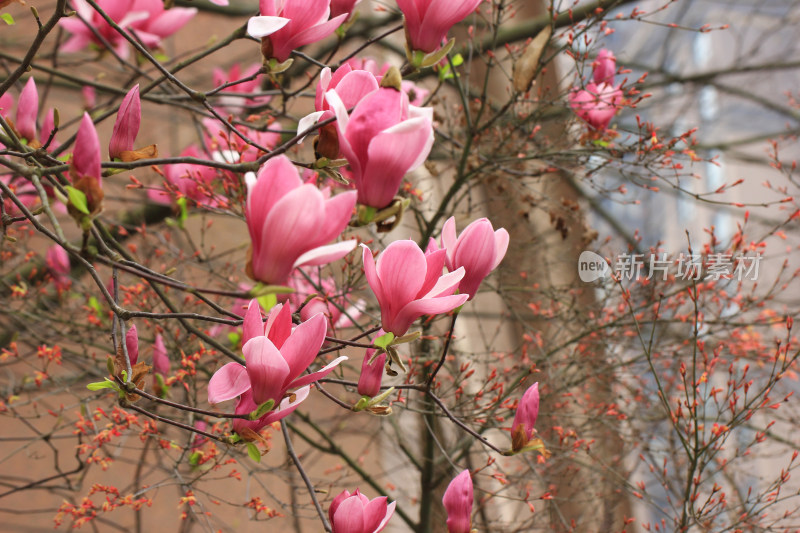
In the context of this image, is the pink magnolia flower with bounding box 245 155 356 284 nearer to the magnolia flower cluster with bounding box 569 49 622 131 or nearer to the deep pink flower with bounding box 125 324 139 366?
the deep pink flower with bounding box 125 324 139 366

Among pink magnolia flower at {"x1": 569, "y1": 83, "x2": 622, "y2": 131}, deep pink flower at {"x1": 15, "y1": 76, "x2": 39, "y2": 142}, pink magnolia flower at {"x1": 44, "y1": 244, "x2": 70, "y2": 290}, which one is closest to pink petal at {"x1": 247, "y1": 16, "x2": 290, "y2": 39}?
deep pink flower at {"x1": 15, "y1": 76, "x2": 39, "y2": 142}

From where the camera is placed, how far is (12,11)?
167cm

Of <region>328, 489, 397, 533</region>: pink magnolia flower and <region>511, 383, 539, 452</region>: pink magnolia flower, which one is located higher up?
<region>511, 383, 539, 452</region>: pink magnolia flower

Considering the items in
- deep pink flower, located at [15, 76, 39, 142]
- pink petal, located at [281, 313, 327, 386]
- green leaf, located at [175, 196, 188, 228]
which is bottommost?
pink petal, located at [281, 313, 327, 386]

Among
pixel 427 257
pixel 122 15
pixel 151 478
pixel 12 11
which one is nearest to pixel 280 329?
pixel 427 257

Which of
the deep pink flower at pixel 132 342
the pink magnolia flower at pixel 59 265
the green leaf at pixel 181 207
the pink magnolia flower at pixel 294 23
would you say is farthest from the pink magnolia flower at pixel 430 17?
the pink magnolia flower at pixel 59 265

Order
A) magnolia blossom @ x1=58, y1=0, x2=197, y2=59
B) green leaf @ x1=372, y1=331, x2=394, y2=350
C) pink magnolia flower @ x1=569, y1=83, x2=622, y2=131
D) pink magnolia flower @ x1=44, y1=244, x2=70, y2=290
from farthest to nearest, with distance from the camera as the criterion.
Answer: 1. pink magnolia flower @ x1=44, y1=244, x2=70, y2=290
2. pink magnolia flower @ x1=569, y1=83, x2=622, y2=131
3. magnolia blossom @ x1=58, y1=0, x2=197, y2=59
4. green leaf @ x1=372, y1=331, x2=394, y2=350

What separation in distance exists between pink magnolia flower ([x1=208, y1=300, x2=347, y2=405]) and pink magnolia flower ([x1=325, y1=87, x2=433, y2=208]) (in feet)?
0.31

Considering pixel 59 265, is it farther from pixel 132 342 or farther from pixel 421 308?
pixel 421 308

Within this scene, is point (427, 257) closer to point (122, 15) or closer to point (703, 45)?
point (122, 15)

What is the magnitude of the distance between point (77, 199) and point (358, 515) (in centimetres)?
28

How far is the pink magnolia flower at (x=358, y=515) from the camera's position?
480 millimetres

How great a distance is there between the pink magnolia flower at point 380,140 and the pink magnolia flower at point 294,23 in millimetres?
142

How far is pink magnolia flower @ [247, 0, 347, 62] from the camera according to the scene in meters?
0.50
